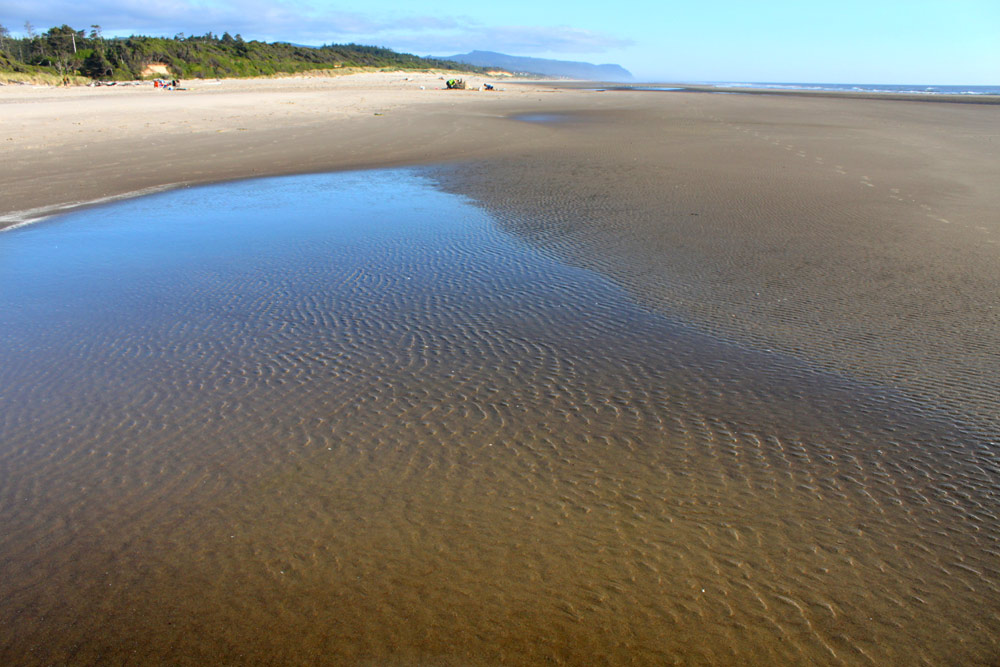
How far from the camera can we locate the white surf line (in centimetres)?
825

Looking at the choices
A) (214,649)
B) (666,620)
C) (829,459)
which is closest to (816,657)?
(666,620)

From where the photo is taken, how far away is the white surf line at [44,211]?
8250mm

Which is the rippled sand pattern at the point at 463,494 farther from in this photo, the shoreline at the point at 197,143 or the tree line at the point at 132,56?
the tree line at the point at 132,56

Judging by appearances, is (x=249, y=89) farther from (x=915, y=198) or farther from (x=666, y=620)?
(x=666, y=620)

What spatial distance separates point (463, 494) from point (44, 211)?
29.3 feet

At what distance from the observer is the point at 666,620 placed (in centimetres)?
236

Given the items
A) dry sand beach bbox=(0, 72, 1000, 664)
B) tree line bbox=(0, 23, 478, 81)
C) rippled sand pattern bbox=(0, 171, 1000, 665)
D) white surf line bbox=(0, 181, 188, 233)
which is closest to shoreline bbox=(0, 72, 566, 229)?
white surf line bbox=(0, 181, 188, 233)

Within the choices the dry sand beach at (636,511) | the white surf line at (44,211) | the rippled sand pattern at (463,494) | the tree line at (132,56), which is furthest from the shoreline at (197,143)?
the tree line at (132,56)

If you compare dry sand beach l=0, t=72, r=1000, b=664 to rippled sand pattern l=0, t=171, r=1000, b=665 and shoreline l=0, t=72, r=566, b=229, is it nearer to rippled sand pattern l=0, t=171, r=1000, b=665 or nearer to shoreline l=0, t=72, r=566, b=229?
rippled sand pattern l=0, t=171, r=1000, b=665

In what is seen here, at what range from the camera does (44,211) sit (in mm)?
8875

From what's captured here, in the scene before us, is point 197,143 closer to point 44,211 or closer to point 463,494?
point 44,211

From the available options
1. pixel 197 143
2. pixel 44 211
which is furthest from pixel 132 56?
pixel 44 211

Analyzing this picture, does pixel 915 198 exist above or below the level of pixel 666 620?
above

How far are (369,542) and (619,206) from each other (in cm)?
705
